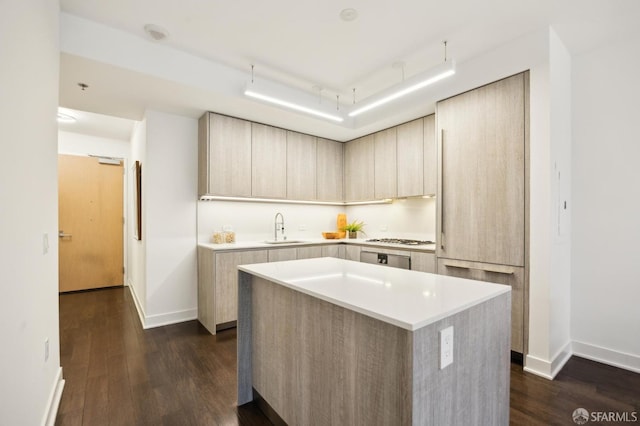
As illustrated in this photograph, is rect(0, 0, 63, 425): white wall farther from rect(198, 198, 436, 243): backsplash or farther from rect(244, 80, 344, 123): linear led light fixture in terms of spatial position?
rect(198, 198, 436, 243): backsplash

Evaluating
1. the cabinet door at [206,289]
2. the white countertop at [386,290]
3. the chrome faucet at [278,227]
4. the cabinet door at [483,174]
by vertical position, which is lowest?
the cabinet door at [206,289]

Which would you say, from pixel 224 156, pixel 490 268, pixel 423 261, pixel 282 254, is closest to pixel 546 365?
pixel 490 268

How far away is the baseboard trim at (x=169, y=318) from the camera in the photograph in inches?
137

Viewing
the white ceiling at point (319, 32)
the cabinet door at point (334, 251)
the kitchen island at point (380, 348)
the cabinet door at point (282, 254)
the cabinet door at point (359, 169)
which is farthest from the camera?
the cabinet door at point (359, 169)

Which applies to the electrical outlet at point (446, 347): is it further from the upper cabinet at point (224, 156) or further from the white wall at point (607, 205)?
the upper cabinet at point (224, 156)

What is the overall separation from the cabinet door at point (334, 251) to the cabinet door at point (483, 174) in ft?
4.92

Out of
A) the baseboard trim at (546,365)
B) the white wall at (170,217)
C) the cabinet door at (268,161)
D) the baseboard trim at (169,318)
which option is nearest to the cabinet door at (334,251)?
the cabinet door at (268,161)

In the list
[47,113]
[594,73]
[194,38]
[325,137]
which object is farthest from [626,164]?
[47,113]

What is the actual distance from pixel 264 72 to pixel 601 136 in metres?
3.27

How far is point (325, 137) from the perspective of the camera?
4.70 metres

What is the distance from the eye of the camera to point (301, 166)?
4.41 m

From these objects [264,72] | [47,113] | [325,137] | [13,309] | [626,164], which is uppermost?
[264,72]

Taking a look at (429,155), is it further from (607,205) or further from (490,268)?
(607,205)

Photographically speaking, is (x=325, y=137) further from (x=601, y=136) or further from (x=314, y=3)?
(x=601, y=136)
